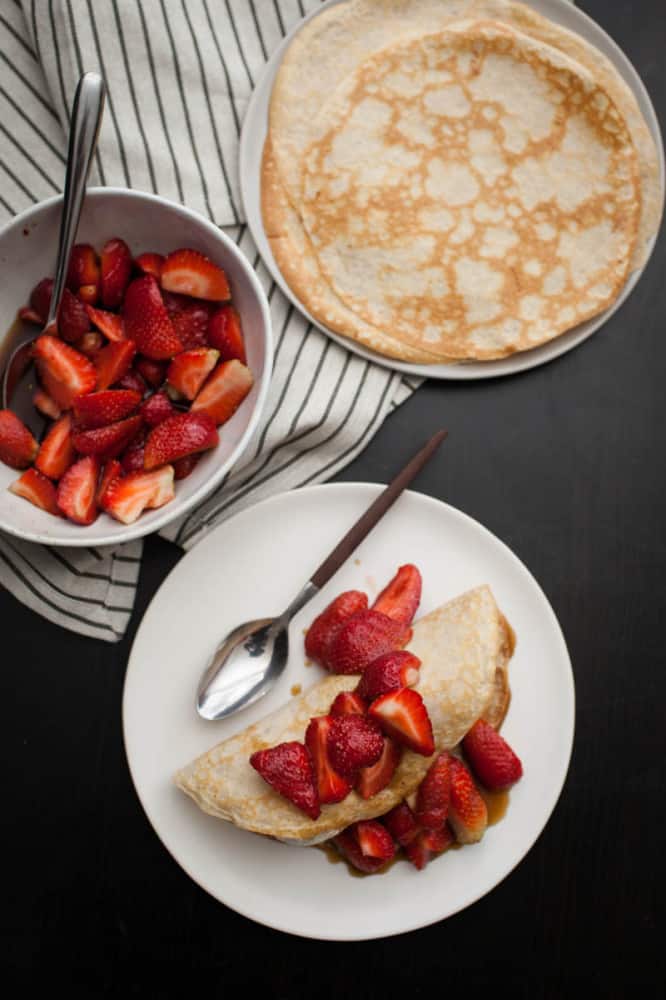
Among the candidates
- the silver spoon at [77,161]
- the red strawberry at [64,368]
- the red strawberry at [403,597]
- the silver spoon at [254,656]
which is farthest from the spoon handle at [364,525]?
the silver spoon at [77,161]

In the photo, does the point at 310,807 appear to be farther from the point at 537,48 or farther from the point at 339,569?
the point at 537,48

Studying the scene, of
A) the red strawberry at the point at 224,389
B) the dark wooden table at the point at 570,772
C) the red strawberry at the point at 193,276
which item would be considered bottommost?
the dark wooden table at the point at 570,772

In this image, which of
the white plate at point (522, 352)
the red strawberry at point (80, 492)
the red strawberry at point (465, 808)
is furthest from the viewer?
the white plate at point (522, 352)

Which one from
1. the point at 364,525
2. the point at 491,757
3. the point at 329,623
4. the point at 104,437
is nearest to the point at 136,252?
the point at 104,437

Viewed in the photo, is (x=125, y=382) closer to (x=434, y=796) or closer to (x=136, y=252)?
(x=136, y=252)

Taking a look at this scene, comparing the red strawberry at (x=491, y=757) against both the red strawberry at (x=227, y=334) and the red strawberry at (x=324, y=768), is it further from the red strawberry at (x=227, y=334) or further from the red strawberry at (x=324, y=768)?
the red strawberry at (x=227, y=334)

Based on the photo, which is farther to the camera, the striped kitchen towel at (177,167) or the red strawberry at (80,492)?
the striped kitchen towel at (177,167)

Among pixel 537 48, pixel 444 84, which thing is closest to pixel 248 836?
pixel 444 84

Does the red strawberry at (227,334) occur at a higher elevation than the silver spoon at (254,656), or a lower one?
higher
